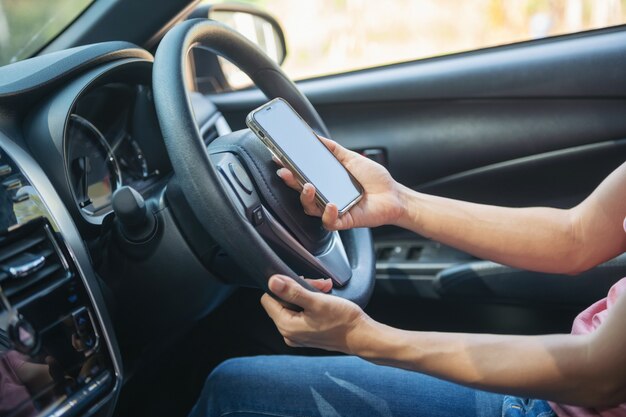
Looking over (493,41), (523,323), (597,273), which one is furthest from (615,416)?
(493,41)

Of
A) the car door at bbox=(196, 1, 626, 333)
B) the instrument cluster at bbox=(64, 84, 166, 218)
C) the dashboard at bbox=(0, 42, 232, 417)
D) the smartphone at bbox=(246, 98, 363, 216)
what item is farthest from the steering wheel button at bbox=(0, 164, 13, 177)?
the car door at bbox=(196, 1, 626, 333)

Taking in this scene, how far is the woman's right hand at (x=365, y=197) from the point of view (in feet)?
3.81

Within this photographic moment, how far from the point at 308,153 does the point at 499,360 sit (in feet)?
1.50

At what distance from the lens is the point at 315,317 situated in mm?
940

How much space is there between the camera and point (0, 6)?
4.99ft

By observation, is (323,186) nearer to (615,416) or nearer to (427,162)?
(615,416)

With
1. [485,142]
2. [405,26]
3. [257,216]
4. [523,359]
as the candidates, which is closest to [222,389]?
[257,216]

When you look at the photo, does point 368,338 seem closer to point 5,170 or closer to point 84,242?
point 84,242

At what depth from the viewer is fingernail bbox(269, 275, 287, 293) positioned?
0.89 m

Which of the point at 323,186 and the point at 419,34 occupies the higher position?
the point at 419,34

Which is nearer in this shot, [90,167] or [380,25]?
[90,167]

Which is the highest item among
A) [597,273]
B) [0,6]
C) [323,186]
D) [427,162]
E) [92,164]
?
[0,6]

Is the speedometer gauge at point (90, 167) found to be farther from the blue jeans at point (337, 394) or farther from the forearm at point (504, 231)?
the forearm at point (504, 231)

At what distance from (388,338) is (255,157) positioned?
38 centimetres
